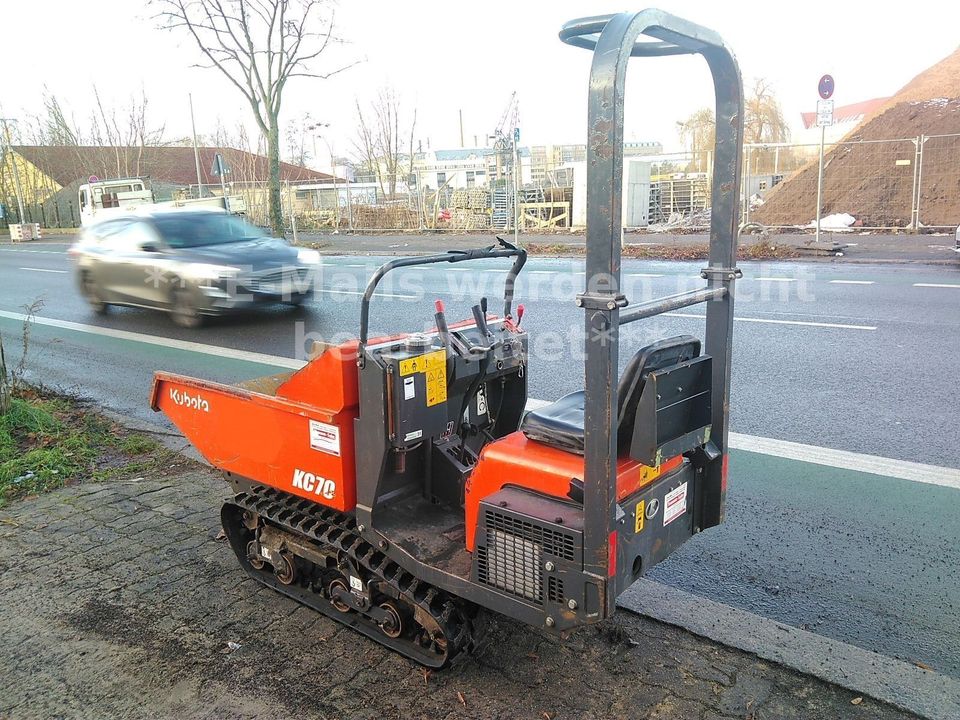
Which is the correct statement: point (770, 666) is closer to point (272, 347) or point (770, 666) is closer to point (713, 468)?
point (713, 468)

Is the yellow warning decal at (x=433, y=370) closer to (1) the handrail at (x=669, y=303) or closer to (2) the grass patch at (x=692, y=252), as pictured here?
(1) the handrail at (x=669, y=303)

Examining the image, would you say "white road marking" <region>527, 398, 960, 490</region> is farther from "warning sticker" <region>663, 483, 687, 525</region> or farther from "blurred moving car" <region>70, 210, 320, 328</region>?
"blurred moving car" <region>70, 210, 320, 328</region>

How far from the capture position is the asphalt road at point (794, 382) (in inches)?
140

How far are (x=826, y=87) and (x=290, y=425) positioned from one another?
54.1 ft

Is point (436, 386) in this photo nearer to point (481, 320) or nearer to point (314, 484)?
point (481, 320)

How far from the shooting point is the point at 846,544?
3.94m

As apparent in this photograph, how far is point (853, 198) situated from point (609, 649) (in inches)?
917

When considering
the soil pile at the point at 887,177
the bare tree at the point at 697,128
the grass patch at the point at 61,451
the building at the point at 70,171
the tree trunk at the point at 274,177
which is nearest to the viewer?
the grass patch at the point at 61,451

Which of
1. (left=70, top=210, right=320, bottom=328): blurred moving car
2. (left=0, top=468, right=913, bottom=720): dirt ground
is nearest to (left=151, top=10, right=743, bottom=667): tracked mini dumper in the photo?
(left=0, top=468, right=913, bottom=720): dirt ground

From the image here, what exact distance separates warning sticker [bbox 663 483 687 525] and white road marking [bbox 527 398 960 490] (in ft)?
6.37

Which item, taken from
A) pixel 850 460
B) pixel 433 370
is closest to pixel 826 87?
pixel 850 460

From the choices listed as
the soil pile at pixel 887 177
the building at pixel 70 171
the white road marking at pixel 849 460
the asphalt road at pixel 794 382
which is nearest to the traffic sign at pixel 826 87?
the asphalt road at pixel 794 382

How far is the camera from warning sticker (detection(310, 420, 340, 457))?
3133mm

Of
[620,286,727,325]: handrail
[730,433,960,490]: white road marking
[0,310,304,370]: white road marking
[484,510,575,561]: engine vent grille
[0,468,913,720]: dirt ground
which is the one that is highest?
[620,286,727,325]: handrail
